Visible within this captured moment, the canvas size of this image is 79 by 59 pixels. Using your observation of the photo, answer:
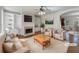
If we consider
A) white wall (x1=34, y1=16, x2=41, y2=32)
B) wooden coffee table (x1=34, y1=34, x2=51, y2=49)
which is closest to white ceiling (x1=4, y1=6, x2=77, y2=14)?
white wall (x1=34, y1=16, x2=41, y2=32)

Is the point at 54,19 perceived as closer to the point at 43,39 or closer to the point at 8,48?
the point at 43,39

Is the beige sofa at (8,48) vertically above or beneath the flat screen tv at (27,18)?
beneath

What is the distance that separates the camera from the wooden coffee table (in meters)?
1.54

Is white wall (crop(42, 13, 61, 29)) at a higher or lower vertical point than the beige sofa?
higher

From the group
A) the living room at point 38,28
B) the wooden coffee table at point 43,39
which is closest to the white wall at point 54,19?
the living room at point 38,28

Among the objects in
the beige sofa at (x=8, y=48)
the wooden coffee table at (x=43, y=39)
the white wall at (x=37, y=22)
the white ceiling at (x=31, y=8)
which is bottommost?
the beige sofa at (x=8, y=48)

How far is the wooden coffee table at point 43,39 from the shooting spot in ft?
5.07

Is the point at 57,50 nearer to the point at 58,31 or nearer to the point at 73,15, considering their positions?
the point at 58,31

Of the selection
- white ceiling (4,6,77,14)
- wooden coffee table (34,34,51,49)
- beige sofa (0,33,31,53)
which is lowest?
beige sofa (0,33,31,53)

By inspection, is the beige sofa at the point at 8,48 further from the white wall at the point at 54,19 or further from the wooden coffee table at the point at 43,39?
the white wall at the point at 54,19

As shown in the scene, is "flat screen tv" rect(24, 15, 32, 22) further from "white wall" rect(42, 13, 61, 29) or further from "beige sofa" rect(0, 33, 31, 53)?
"beige sofa" rect(0, 33, 31, 53)

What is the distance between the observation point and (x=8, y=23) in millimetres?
1567

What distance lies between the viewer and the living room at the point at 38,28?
1552mm
